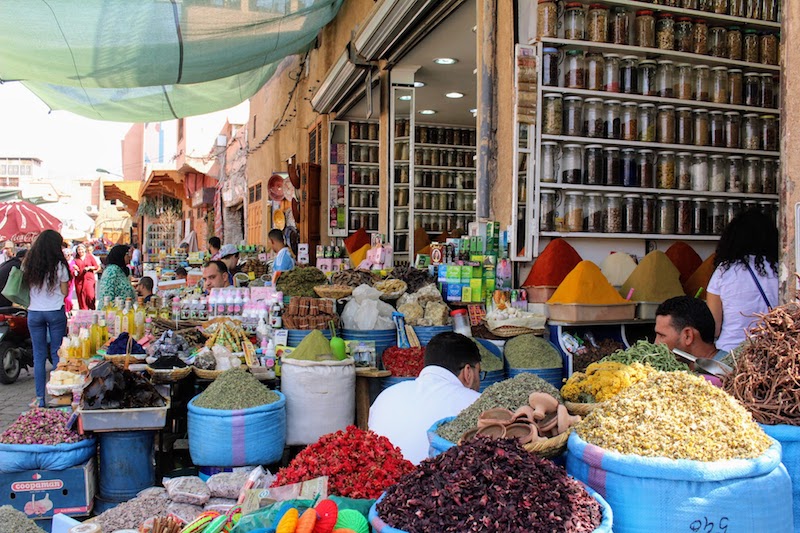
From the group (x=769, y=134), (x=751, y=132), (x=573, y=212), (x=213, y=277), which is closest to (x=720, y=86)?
(x=751, y=132)

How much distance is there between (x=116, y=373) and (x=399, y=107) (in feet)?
16.3

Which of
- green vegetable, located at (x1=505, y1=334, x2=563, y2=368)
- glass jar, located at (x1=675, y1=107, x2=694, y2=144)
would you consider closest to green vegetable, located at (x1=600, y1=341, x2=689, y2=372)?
green vegetable, located at (x1=505, y1=334, x2=563, y2=368)

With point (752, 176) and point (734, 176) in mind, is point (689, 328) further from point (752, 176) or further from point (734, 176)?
point (752, 176)

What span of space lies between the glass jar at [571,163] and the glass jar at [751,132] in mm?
1394

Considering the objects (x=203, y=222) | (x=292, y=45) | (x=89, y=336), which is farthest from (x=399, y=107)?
(x=203, y=222)

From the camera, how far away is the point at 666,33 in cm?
475

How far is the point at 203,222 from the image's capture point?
21.7 m

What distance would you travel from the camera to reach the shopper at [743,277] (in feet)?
10.7

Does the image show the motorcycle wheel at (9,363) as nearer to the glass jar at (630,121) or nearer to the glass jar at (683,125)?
the glass jar at (630,121)

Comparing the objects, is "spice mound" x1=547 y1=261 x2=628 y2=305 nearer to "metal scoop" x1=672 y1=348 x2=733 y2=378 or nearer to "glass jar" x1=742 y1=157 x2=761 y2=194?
"metal scoop" x1=672 y1=348 x2=733 y2=378

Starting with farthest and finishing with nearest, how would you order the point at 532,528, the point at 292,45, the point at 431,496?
the point at 292,45, the point at 431,496, the point at 532,528

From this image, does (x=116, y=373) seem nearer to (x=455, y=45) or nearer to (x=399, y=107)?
(x=455, y=45)

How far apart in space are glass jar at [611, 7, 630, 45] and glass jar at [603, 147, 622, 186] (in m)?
0.73

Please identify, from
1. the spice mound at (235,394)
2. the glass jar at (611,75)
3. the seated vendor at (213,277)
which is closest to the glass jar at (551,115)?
the glass jar at (611,75)
